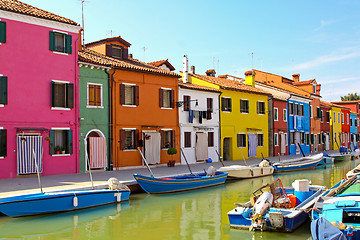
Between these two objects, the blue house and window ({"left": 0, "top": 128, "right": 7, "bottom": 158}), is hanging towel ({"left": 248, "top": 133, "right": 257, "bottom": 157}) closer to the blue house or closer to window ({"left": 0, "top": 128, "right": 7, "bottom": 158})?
the blue house

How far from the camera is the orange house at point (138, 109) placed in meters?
21.7

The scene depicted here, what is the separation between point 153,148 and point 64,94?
6.45 m

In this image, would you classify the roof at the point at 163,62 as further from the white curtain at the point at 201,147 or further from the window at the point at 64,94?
the window at the point at 64,94

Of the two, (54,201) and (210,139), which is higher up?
(210,139)

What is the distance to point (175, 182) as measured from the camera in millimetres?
16875

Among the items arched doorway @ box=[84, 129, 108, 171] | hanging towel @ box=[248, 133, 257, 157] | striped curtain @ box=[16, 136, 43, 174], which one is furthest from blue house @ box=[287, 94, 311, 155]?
striped curtain @ box=[16, 136, 43, 174]

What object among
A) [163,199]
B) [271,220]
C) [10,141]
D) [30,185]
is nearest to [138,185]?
[163,199]

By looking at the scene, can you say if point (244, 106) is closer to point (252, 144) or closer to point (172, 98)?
point (252, 144)

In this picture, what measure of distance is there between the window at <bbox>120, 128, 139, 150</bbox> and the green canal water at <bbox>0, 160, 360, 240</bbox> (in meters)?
6.15

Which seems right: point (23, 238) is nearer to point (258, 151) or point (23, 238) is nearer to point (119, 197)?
point (119, 197)

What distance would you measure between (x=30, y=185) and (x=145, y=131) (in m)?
9.11

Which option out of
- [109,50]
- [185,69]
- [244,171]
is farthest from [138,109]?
[185,69]

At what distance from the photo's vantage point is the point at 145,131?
910 inches

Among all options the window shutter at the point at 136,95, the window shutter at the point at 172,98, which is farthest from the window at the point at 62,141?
the window shutter at the point at 172,98
